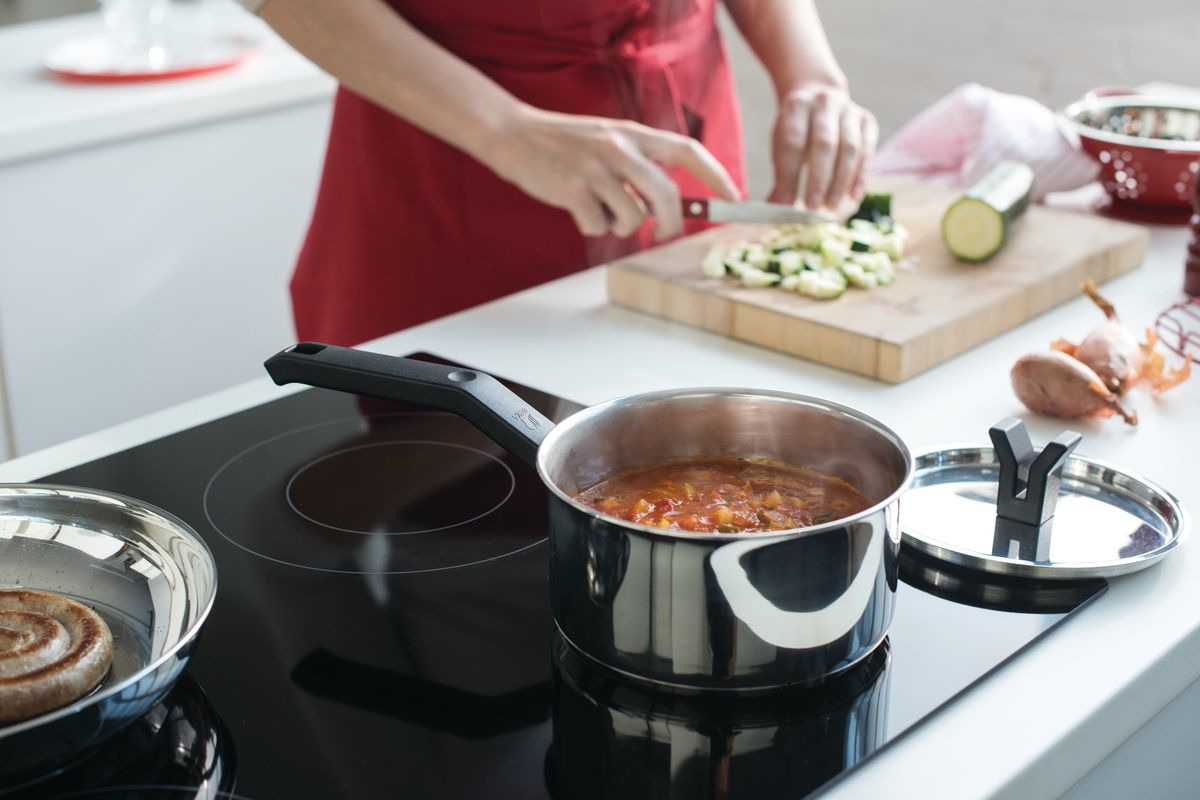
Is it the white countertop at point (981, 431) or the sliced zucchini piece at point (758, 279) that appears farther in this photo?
the sliced zucchini piece at point (758, 279)

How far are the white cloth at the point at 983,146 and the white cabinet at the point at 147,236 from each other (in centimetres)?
118

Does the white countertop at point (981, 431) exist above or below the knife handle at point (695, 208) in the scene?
below

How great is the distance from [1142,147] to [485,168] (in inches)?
30.8

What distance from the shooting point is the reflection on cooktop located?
0.60m

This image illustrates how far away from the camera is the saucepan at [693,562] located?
2.03 feet

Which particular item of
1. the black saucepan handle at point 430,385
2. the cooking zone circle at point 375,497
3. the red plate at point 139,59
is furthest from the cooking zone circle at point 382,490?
the red plate at point 139,59

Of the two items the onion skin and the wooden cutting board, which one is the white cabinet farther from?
the onion skin

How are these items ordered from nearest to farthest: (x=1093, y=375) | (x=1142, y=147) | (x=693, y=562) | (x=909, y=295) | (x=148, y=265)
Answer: (x=693, y=562), (x=1093, y=375), (x=909, y=295), (x=1142, y=147), (x=148, y=265)

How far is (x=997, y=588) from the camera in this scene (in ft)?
2.55

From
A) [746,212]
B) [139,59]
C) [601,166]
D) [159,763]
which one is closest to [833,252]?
[746,212]

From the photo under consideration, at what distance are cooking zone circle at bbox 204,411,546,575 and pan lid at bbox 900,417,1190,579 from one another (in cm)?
27

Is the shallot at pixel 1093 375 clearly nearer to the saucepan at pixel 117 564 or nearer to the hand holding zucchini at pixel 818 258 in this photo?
the hand holding zucchini at pixel 818 258

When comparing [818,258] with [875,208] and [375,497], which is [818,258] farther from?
[375,497]

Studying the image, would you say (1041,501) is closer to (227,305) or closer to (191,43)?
(227,305)
